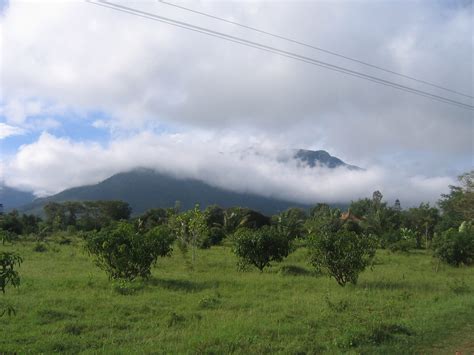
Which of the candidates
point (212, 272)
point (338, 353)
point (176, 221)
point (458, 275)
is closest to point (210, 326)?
point (338, 353)

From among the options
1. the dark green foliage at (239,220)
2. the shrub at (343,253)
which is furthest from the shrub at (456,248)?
the dark green foliage at (239,220)

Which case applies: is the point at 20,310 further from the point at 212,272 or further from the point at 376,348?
the point at 212,272

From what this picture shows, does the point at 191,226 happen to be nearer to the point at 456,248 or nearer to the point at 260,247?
the point at 260,247

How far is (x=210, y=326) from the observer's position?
8.10m

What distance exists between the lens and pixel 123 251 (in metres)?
13.4

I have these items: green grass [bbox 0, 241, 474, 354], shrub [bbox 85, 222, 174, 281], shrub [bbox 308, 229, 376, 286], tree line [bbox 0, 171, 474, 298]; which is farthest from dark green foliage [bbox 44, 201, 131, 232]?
shrub [bbox 308, 229, 376, 286]

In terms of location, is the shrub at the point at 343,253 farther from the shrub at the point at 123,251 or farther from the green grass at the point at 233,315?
the shrub at the point at 123,251

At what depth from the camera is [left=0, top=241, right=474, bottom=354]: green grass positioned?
6.88 m

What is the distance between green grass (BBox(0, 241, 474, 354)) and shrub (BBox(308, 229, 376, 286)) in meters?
0.48

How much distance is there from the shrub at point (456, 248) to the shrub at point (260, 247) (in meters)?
8.92

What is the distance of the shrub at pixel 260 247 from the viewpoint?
17906mm

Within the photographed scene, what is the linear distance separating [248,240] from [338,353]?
11600 millimetres

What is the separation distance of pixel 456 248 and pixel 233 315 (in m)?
16.5

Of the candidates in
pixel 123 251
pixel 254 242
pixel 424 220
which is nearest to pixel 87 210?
pixel 424 220
